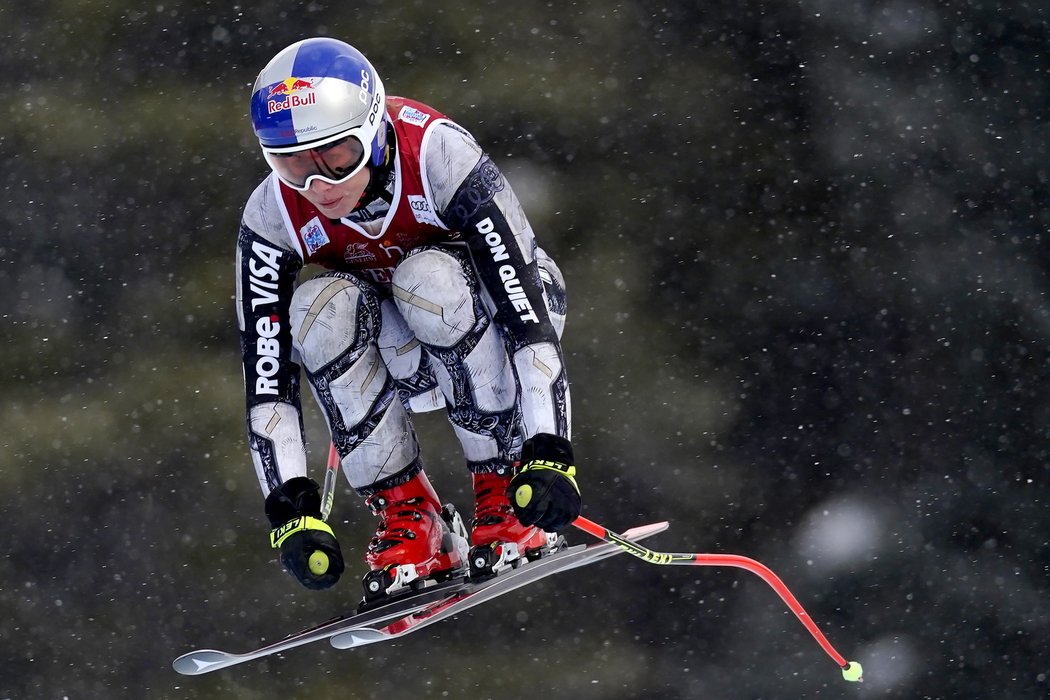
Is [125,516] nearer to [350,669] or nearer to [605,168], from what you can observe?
[350,669]

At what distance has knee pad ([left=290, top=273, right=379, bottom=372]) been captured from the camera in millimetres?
4113

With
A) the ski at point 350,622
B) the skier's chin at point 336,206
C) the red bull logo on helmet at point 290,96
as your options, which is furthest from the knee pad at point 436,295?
the ski at point 350,622

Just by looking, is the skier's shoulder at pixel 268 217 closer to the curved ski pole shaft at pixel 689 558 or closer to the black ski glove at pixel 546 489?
the black ski glove at pixel 546 489

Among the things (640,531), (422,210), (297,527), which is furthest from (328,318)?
(640,531)

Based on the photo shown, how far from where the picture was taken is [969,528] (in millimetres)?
7953

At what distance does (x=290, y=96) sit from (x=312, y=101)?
62 millimetres

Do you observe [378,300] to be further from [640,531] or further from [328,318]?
[640,531]

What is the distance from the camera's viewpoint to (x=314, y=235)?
4195 millimetres

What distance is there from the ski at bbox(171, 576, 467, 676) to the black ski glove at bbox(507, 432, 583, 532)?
1.56 feet

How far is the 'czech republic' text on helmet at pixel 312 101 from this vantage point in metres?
3.87

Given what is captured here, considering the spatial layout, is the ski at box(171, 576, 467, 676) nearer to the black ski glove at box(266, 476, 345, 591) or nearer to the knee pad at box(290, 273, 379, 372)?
the black ski glove at box(266, 476, 345, 591)

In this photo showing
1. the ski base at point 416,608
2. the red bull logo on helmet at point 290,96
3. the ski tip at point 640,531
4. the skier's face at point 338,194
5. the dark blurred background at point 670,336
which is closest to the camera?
the red bull logo on helmet at point 290,96

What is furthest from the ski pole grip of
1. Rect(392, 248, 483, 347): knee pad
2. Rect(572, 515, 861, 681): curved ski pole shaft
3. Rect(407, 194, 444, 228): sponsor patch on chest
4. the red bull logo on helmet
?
the red bull logo on helmet

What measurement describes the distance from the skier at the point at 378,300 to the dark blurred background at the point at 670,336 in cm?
353
